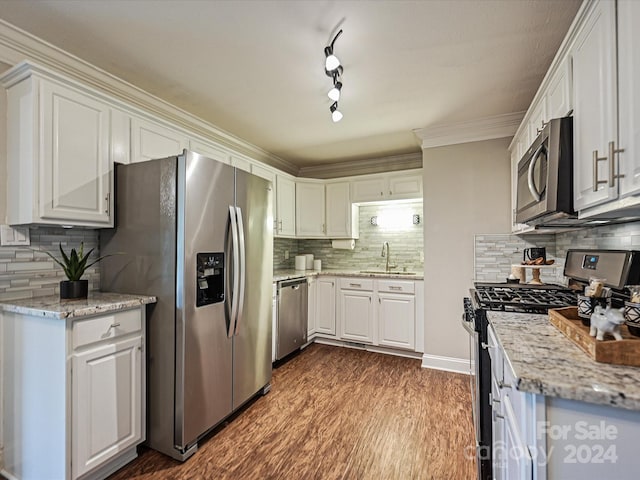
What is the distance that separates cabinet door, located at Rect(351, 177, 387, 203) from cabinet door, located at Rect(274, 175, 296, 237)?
0.80 meters

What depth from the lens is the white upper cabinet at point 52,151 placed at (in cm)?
166

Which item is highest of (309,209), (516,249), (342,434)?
(309,209)

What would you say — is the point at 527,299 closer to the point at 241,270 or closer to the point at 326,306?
the point at 241,270

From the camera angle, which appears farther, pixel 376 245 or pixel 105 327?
pixel 376 245

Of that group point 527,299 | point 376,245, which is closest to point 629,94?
point 527,299

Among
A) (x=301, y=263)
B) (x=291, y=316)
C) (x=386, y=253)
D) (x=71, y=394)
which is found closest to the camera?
(x=71, y=394)

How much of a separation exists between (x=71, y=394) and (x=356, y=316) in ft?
9.05

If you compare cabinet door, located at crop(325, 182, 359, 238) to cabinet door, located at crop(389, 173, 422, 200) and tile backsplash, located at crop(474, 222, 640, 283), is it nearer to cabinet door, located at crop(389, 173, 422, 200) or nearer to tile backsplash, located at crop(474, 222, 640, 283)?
cabinet door, located at crop(389, 173, 422, 200)

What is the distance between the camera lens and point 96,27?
1738 millimetres

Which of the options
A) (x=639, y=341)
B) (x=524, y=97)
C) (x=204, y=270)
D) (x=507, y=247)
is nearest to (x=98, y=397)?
(x=204, y=270)

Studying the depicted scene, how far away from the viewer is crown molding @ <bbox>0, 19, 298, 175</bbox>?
1781 millimetres

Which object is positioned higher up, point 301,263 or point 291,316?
point 301,263

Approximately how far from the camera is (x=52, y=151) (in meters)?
1.72

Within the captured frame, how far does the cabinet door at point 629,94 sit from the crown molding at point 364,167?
3071 mm
